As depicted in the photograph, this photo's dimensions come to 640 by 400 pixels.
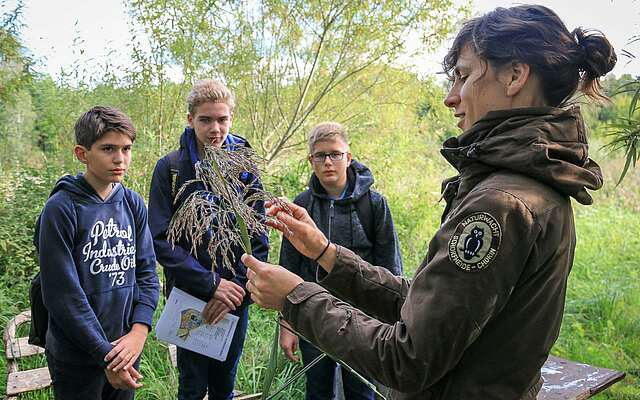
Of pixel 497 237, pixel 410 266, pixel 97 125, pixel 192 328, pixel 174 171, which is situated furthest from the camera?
pixel 410 266

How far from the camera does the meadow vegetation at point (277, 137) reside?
4.78 m

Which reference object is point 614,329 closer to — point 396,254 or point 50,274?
point 396,254

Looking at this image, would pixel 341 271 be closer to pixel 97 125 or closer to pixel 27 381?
pixel 97 125

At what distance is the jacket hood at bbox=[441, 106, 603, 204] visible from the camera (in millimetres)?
1253

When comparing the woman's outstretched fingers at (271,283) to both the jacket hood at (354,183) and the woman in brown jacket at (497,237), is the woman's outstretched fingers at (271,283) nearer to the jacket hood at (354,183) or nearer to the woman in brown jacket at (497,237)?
the woman in brown jacket at (497,237)

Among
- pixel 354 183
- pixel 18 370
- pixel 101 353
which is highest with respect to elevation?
pixel 354 183

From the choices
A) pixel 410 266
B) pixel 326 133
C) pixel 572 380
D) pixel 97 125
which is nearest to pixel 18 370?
pixel 97 125

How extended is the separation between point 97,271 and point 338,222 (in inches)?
48.2

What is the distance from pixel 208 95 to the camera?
10.2 ft

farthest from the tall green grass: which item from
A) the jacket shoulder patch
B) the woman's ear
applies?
the woman's ear

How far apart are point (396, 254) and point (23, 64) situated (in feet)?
12.3

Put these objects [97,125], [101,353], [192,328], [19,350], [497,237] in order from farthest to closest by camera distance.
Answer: [19,350], [192,328], [97,125], [101,353], [497,237]

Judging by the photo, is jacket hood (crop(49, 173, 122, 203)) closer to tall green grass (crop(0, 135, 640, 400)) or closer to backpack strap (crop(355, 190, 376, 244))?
tall green grass (crop(0, 135, 640, 400))

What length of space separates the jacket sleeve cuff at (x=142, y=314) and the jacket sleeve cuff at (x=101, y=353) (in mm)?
264
